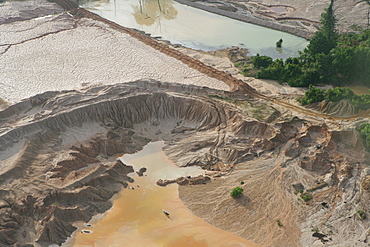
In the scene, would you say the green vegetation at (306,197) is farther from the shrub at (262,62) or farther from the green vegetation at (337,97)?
the shrub at (262,62)

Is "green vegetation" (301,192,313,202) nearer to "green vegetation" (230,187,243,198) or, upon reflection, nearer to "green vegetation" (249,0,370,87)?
"green vegetation" (230,187,243,198)

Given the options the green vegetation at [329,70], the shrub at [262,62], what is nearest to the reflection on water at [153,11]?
the shrub at [262,62]

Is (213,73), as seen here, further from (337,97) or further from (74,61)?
(74,61)

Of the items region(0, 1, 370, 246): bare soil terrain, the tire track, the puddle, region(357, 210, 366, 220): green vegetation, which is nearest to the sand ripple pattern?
region(0, 1, 370, 246): bare soil terrain

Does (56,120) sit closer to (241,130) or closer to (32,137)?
(32,137)

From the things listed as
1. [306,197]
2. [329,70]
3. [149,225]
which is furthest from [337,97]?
[149,225]

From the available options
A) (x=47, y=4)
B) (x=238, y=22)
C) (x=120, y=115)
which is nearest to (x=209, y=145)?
(x=120, y=115)
